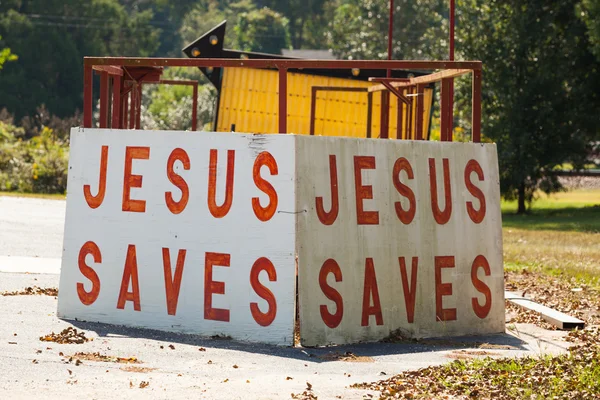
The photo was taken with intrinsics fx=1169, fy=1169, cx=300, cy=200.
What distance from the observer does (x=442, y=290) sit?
34.7ft

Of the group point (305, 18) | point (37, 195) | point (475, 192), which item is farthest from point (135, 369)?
point (305, 18)

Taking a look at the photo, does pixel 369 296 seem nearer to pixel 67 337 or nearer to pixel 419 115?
pixel 67 337

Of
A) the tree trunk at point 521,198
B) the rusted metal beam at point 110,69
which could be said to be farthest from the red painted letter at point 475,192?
the tree trunk at point 521,198

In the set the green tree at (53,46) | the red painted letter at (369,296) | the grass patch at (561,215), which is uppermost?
the green tree at (53,46)

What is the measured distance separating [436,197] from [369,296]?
3.88 ft

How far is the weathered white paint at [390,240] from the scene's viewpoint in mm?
9680

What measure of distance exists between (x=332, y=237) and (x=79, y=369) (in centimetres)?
267

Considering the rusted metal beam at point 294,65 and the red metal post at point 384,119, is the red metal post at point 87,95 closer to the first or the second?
the rusted metal beam at point 294,65

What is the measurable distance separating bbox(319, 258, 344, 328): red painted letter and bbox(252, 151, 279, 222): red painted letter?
64cm

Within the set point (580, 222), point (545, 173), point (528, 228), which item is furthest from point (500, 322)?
point (545, 173)

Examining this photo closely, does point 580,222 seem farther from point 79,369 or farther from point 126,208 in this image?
point 79,369

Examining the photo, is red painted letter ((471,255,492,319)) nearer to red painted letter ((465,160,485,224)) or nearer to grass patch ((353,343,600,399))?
red painted letter ((465,160,485,224))

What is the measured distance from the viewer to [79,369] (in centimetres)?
803

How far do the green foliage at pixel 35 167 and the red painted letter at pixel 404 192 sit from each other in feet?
79.5
